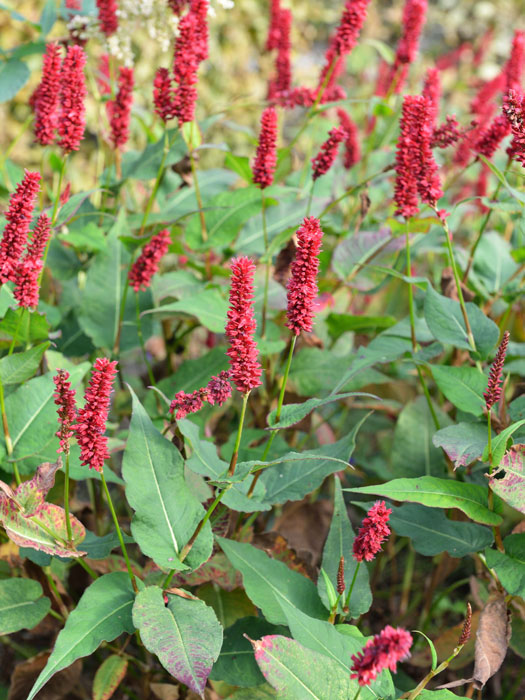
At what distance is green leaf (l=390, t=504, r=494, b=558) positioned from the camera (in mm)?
1363

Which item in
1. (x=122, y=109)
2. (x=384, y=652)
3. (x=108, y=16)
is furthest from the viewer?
(x=108, y=16)

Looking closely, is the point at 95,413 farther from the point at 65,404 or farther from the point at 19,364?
the point at 19,364

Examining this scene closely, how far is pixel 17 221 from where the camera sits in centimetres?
114

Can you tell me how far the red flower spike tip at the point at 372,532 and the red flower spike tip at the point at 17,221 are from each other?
0.68 meters

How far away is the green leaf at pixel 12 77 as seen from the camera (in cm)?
184

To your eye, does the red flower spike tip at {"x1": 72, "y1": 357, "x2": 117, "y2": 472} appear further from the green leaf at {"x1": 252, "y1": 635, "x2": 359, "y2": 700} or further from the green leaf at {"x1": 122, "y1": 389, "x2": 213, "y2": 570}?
the green leaf at {"x1": 252, "y1": 635, "x2": 359, "y2": 700}

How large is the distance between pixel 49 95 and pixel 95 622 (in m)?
0.99

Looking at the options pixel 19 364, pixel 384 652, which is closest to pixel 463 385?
pixel 384 652

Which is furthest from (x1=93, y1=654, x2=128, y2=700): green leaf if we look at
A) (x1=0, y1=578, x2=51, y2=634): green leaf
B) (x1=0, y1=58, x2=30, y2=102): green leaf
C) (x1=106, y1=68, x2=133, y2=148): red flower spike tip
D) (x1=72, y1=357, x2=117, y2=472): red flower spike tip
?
(x1=0, y1=58, x2=30, y2=102): green leaf

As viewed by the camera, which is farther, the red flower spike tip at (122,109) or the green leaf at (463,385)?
the red flower spike tip at (122,109)

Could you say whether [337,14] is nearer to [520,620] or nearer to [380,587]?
[380,587]

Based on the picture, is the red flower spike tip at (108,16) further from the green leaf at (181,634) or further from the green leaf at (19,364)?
the green leaf at (181,634)

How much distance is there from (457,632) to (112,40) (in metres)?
1.64

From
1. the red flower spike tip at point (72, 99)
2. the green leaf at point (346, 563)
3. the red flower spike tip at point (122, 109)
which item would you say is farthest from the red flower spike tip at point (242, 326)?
the red flower spike tip at point (122, 109)
